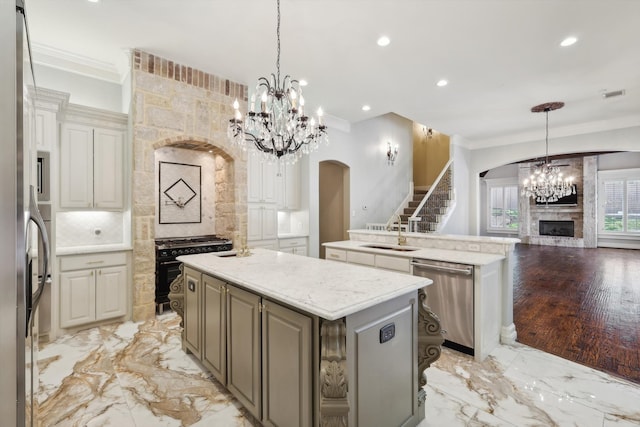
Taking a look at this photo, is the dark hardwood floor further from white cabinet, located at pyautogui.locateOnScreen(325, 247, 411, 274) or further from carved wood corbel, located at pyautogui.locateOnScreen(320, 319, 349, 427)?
carved wood corbel, located at pyautogui.locateOnScreen(320, 319, 349, 427)

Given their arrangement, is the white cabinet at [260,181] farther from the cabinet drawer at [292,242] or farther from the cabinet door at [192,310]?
the cabinet door at [192,310]

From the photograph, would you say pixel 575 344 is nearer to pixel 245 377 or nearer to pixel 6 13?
→ pixel 245 377

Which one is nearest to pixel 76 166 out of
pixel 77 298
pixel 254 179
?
pixel 77 298

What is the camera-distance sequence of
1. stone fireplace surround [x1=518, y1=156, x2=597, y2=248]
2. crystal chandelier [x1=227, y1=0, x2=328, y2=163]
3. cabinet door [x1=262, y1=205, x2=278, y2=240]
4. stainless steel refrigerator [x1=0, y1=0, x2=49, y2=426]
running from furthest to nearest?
stone fireplace surround [x1=518, y1=156, x2=597, y2=248] < cabinet door [x1=262, y1=205, x2=278, y2=240] < crystal chandelier [x1=227, y1=0, x2=328, y2=163] < stainless steel refrigerator [x1=0, y1=0, x2=49, y2=426]

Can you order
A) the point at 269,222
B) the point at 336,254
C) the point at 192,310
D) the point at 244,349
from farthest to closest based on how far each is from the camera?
1. the point at 269,222
2. the point at 336,254
3. the point at 192,310
4. the point at 244,349

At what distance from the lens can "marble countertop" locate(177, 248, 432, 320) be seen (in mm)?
1537

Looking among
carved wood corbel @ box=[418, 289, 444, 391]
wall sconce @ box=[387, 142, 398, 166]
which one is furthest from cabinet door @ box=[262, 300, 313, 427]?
wall sconce @ box=[387, 142, 398, 166]

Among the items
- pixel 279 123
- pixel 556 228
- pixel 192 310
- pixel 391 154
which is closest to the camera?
pixel 279 123

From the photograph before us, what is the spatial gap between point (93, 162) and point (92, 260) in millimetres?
1243

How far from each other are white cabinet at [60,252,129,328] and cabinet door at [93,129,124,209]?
0.73 m

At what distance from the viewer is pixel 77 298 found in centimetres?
359

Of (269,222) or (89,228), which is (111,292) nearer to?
(89,228)

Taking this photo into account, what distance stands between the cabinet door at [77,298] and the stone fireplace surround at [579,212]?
13.9 m

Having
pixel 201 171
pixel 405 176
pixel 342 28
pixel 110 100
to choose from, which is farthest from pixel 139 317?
pixel 405 176
